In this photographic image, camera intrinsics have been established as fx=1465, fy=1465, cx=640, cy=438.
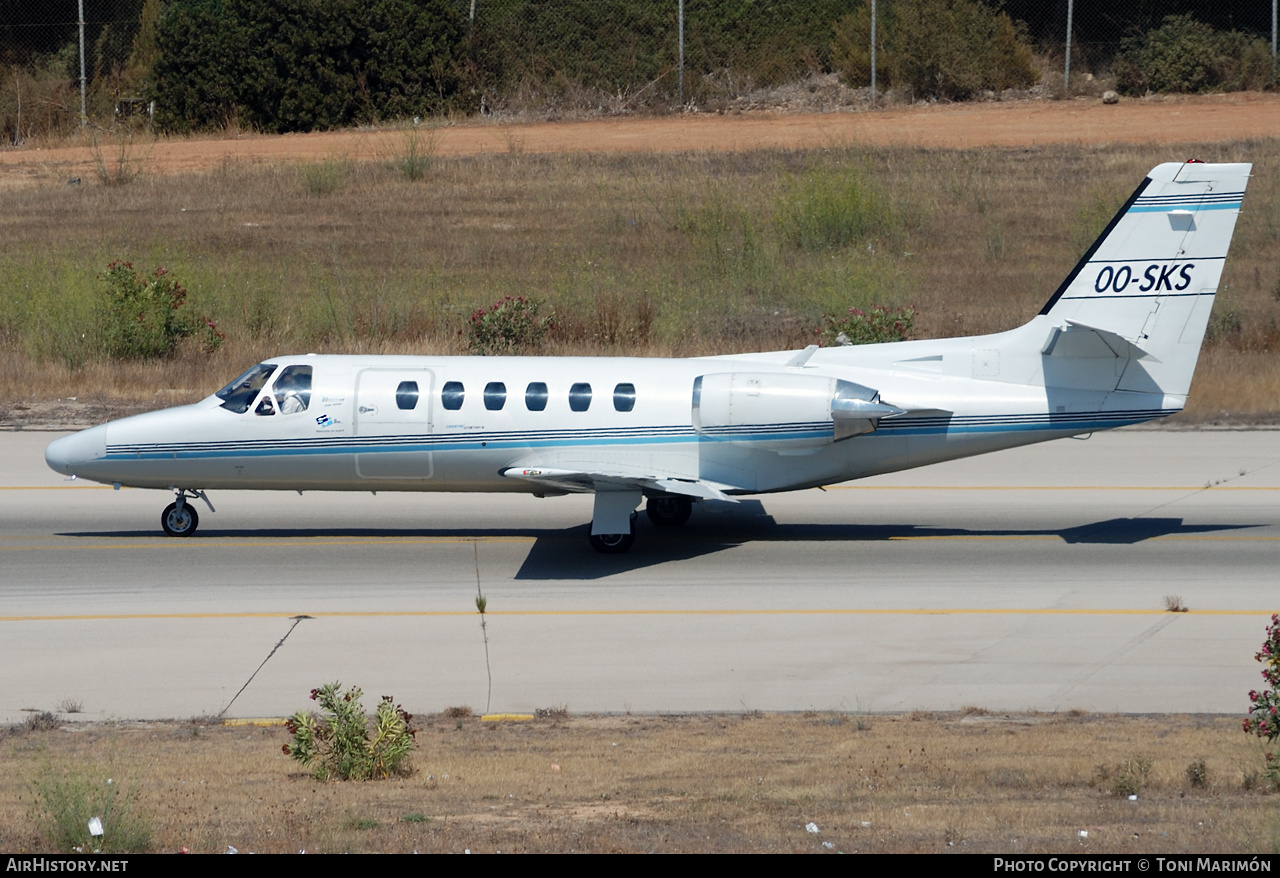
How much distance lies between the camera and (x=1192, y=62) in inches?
2146

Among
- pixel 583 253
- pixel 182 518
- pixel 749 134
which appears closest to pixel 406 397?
pixel 182 518

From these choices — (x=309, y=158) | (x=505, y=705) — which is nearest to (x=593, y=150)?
(x=309, y=158)

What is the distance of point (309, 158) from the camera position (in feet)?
167

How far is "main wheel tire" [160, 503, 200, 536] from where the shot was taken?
19.8 metres

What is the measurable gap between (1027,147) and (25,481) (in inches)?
1371

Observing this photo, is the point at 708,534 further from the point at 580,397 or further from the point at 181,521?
the point at 181,521

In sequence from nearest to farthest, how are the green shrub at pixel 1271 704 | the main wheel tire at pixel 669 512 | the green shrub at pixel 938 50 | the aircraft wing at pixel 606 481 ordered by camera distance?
the green shrub at pixel 1271 704
the aircraft wing at pixel 606 481
the main wheel tire at pixel 669 512
the green shrub at pixel 938 50

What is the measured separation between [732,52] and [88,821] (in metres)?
54.5

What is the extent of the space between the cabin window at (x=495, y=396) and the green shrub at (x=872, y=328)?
12183 mm

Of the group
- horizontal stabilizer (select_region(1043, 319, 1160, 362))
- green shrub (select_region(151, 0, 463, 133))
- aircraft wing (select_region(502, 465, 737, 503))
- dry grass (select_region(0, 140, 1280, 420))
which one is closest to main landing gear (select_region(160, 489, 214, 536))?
aircraft wing (select_region(502, 465, 737, 503))

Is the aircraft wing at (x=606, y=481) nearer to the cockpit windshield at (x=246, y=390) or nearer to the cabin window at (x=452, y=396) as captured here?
the cabin window at (x=452, y=396)

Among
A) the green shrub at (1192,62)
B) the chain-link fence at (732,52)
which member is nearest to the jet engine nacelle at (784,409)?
the chain-link fence at (732,52)

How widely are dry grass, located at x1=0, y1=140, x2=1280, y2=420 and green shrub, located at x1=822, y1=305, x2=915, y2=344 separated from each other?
284cm

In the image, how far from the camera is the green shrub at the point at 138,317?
32.1 meters
